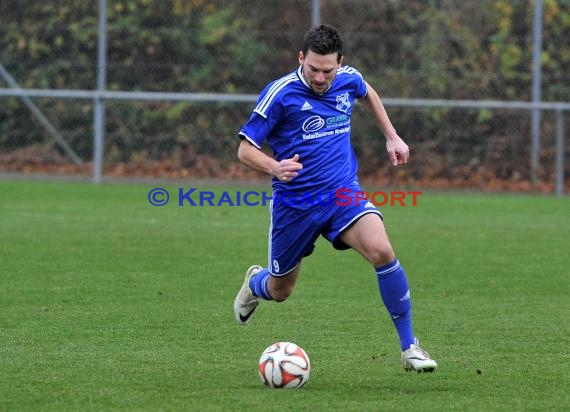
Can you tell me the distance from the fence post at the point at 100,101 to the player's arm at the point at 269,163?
11.7 metres

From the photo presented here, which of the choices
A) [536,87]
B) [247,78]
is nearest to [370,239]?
[536,87]

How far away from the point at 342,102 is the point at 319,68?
0.39 m

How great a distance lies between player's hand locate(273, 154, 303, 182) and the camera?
621cm

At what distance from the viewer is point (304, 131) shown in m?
6.73

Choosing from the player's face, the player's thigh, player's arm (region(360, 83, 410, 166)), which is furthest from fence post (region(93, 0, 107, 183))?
the player's thigh

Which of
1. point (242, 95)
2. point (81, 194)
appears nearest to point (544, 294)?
point (81, 194)

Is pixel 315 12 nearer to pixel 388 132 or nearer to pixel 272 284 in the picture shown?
pixel 388 132

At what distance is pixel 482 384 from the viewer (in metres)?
6.06

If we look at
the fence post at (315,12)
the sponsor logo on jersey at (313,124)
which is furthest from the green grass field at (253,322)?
the fence post at (315,12)

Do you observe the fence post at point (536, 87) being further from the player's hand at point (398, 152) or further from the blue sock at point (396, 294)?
the blue sock at point (396, 294)

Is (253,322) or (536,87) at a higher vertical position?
(536,87)

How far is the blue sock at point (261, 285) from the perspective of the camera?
731 centimetres

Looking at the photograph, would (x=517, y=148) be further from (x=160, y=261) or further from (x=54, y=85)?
(x=160, y=261)

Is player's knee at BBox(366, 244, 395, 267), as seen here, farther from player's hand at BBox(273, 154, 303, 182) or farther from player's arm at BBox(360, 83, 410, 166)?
player's arm at BBox(360, 83, 410, 166)
